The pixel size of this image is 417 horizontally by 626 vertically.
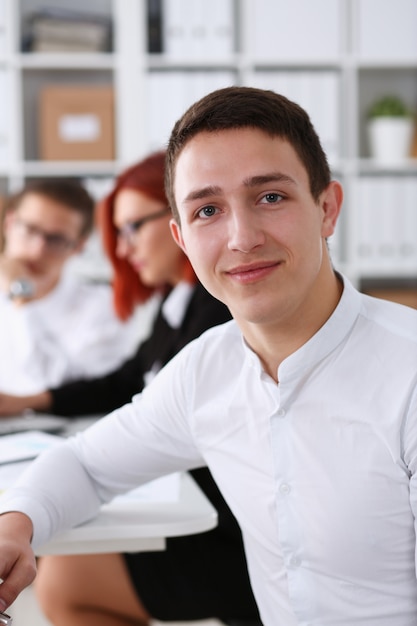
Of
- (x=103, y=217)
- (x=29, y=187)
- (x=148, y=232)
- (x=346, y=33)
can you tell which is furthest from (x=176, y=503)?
(x=346, y=33)

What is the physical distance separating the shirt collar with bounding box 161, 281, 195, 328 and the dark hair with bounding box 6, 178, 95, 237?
882 millimetres

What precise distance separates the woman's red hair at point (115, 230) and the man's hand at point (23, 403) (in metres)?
0.36

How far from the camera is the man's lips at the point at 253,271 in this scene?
37.2 inches

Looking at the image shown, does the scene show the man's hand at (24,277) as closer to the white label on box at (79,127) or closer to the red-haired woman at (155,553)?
the red-haired woman at (155,553)

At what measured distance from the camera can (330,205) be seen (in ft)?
3.42

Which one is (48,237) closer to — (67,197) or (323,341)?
(67,197)

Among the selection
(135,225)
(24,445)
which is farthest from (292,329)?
(135,225)

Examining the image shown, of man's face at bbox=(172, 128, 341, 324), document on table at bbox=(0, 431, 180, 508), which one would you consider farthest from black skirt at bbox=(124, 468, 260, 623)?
man's face at bbox=(172, 128, 341, 324)

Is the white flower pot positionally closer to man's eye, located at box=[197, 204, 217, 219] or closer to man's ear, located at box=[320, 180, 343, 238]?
man's ear, located at box=[320, 180, 343, 238]

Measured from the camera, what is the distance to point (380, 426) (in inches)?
36.3

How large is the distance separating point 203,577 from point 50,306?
135cm

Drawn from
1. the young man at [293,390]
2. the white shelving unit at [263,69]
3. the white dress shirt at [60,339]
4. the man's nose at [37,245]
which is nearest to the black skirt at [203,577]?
the young man at [293,390]

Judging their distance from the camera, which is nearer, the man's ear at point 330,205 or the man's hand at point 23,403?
the man's ear at point 330,205

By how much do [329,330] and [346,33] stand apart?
271 centimetres
